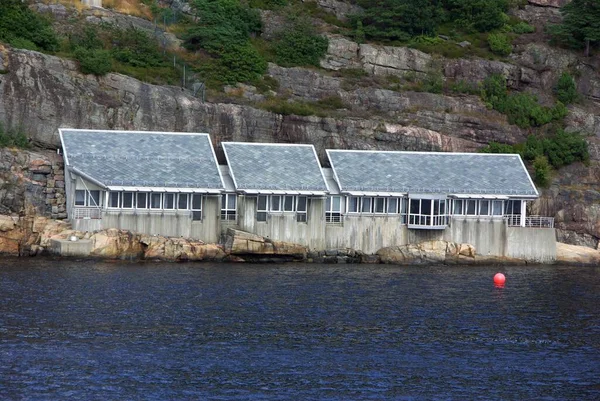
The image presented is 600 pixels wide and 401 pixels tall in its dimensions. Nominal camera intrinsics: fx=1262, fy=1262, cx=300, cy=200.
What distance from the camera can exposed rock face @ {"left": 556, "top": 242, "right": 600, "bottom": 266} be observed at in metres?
96.5

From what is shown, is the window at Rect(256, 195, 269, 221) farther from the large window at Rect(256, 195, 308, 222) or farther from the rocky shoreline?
the rocky shoreline

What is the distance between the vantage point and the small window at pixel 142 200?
89.8 metres

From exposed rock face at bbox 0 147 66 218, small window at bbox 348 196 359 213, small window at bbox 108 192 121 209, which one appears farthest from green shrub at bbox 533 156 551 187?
exposed rock face at bbox 0 147 66 218

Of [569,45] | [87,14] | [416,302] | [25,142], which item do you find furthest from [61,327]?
[569,45]

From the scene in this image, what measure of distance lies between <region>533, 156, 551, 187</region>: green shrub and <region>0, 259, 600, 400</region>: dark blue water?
17.0 meters

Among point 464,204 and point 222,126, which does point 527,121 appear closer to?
point 464,204

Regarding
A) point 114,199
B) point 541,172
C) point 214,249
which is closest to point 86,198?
point 114,199

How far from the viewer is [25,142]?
92625mm

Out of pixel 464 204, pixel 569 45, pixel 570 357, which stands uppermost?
pixel 569 45

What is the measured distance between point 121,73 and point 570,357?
52595 millimetres

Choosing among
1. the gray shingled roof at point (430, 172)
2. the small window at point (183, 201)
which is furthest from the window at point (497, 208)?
the small window at point (183, 201)

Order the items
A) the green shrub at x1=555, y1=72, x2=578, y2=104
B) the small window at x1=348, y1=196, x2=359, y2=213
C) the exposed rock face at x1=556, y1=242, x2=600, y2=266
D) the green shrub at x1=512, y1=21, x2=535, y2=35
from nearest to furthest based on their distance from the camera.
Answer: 1. the small window at x1=348, y1=196, x2=359, y2=213
2. the exposed rock face at x1=556, y1=242, x2=600, y2=266
3. the green shrub at x1=555, y1=72, x2=578, y2=104
4. the green shrub at x1=512, y1=21, x2=535, y2=35

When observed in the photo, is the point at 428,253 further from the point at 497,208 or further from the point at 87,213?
the point at 87,213

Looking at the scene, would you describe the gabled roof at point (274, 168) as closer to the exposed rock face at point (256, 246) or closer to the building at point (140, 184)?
the building at point (140, 184)
